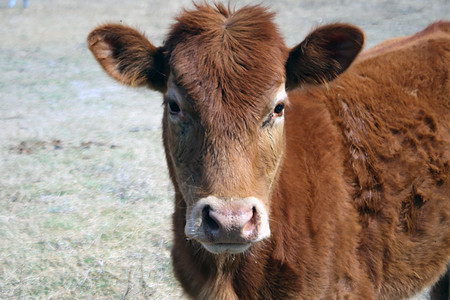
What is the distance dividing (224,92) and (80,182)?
410 centimetres

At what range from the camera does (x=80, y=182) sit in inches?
245

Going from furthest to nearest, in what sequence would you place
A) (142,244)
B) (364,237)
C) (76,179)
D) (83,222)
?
(76,179)
(83,222)
(142,244)
(364,237)

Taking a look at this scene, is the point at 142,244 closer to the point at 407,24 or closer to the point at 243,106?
the point at 243,106

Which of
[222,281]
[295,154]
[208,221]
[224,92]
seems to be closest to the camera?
[208,221]

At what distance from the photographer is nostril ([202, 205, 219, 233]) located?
2326mm

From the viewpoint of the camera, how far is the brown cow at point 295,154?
257 cm

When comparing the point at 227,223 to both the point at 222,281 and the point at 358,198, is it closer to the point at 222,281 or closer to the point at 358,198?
the point at 222,281

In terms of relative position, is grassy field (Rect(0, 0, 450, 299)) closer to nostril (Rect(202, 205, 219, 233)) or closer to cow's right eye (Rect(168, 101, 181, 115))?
cow's right eye (Rect(168, 101, 181, 115))

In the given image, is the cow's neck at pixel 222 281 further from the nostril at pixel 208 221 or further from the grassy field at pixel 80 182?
the grassy field at pixel 80 182

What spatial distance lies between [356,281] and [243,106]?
4.69 feet

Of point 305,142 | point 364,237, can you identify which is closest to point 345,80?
point 305,142

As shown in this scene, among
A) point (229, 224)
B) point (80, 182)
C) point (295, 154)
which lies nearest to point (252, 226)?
point (229, 224)

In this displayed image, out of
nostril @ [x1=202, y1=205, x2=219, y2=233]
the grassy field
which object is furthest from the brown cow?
the grassy field

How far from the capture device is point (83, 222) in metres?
5.37
